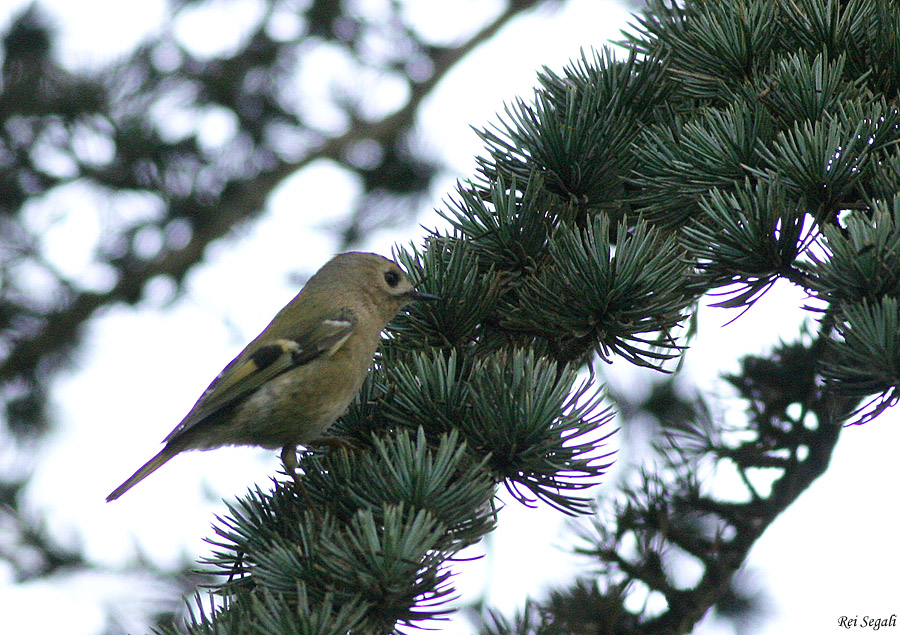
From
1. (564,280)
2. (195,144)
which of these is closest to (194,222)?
(195,144)

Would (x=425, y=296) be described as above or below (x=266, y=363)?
below

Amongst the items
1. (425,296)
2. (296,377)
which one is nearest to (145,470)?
(296,377)

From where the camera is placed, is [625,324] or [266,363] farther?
[266,363]

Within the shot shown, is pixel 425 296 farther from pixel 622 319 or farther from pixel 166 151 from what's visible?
pixel 166 151

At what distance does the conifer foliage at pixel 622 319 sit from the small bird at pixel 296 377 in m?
0.30

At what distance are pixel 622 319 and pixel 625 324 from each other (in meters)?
0.01

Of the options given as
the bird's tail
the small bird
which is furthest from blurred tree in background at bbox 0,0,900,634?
the bird's tail

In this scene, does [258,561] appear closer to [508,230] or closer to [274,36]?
[508,230]

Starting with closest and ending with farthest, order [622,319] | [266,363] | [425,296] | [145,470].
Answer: [622,319], [425,296], [145,470], [266,363]

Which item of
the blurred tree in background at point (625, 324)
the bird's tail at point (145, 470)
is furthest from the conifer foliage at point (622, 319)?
the bird's tail at point (145, 470)

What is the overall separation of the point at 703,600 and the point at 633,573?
0.60 ft

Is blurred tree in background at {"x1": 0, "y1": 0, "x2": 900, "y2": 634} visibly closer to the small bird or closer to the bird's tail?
the small bird

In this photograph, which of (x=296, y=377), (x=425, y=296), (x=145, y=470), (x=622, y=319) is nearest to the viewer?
(x=622, y=319)

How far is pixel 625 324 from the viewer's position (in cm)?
180
